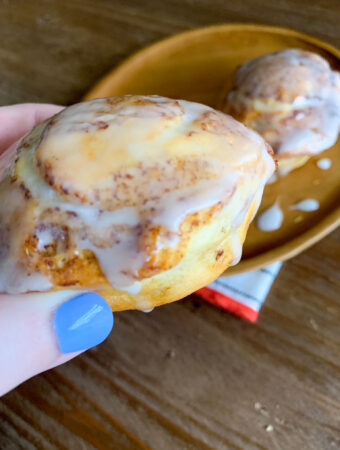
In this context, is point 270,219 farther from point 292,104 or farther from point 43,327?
point 43,327

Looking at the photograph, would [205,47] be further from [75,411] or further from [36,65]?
[75,411]

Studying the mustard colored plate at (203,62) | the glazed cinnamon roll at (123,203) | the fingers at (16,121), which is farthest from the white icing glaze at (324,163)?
the fingers at (16,121)

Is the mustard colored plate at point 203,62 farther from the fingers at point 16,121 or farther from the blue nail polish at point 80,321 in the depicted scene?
the blue nail polish at point 80,321

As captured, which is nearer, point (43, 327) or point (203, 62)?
point (43, 327)

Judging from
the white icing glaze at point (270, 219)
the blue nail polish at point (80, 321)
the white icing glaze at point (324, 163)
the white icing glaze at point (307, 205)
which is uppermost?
the white icing glaze at point (324, 163)

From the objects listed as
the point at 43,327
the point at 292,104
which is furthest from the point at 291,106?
the point at 43,327

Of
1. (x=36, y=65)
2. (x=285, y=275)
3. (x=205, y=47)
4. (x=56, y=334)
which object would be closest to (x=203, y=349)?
(x=285, y=275)
